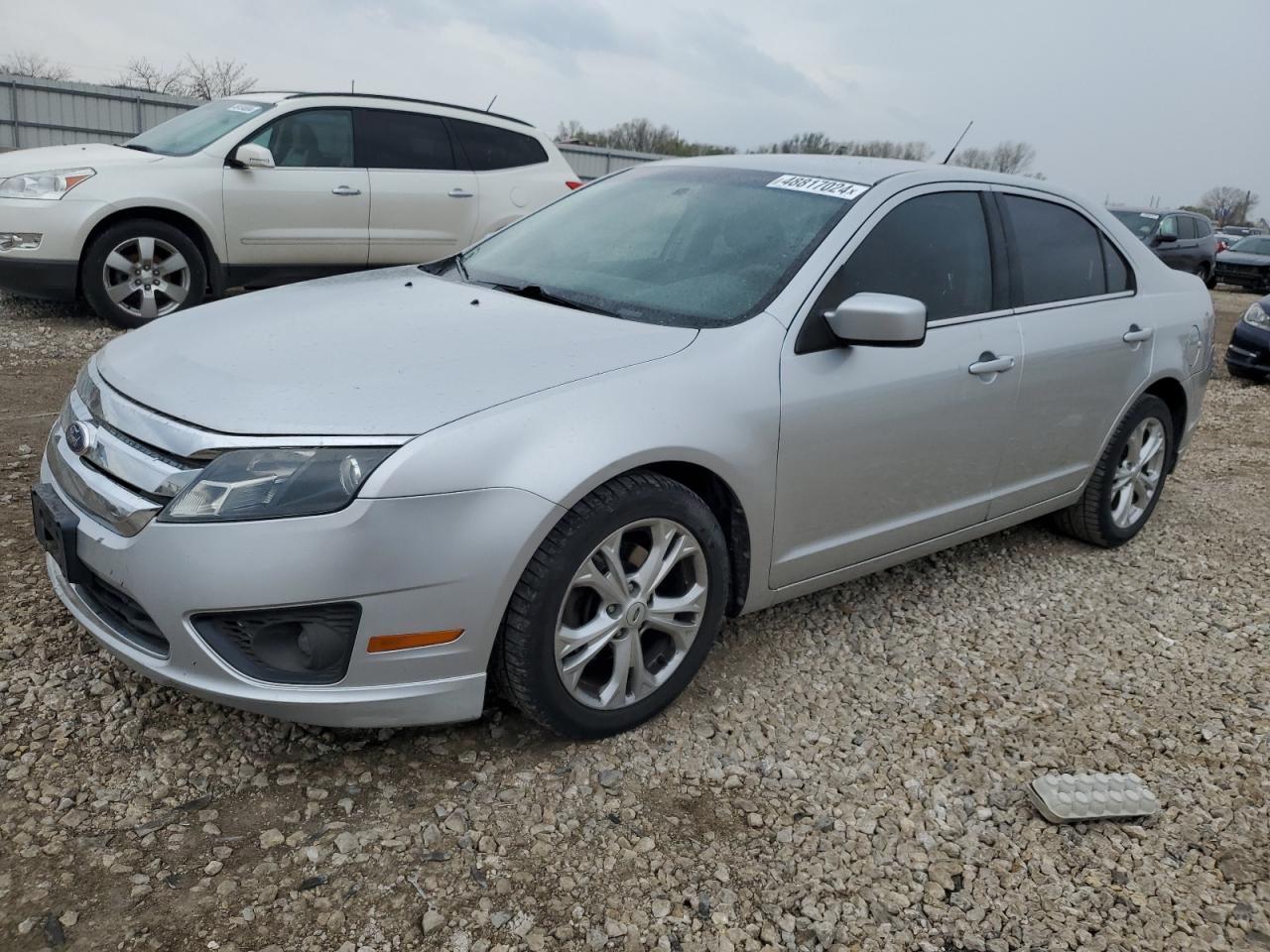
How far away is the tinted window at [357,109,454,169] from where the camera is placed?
8.05 metres

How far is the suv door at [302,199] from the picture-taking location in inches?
295

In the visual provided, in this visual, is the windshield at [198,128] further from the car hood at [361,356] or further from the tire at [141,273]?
the car hood at [361,356]

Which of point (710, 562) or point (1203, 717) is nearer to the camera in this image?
point (710, 562)

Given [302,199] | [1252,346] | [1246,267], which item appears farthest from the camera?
[1246,267]

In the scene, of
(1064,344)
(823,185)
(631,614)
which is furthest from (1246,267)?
(631,614)

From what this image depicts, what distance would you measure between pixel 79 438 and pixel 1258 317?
1015cm

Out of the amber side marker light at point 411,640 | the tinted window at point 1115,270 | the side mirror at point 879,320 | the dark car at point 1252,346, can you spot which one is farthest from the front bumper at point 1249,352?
the amber side marker light at point 411,640

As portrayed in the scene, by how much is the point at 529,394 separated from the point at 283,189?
5838 millimetres

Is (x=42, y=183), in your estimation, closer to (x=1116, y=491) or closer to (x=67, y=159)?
(x=67, y=159)

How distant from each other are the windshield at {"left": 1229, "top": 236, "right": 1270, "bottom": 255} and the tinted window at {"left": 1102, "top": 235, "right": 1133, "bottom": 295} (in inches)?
783

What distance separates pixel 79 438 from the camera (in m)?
2.71

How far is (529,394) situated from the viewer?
2551 mm

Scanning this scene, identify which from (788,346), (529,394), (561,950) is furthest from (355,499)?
(788,346)

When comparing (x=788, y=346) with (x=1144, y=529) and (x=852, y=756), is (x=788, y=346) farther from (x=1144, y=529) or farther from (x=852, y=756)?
(x=1144, y=529)
